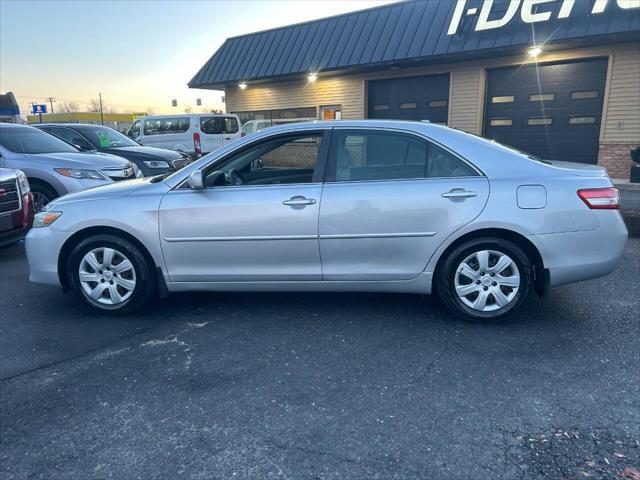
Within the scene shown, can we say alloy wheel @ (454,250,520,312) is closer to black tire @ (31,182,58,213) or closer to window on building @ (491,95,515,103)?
black tire @ (31,182,58,213)

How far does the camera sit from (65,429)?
250 cm

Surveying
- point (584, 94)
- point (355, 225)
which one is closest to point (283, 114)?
point (584, 94)

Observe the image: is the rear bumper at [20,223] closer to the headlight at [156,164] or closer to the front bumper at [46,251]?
the front bumper at [46,251]

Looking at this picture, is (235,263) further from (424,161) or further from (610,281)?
(610,281)

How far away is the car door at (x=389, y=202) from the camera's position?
353 cm

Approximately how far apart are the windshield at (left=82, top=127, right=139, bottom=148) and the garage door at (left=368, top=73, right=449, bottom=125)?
8284 mm

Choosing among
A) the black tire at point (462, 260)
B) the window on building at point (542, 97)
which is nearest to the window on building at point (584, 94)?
the window on building at point (542, 97)

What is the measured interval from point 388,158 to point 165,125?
44.6 feet

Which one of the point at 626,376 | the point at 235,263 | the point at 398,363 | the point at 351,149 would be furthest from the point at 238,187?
the point at 626,376

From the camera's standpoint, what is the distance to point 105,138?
33.8ft

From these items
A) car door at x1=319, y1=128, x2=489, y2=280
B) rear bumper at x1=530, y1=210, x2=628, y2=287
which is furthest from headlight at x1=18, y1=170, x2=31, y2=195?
rear bumper at x1=530, y1=210, x2=628, y2=287

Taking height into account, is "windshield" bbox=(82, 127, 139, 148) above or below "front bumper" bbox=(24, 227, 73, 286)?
above

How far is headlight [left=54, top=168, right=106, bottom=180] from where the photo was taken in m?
7.18

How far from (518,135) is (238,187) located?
458 inches
